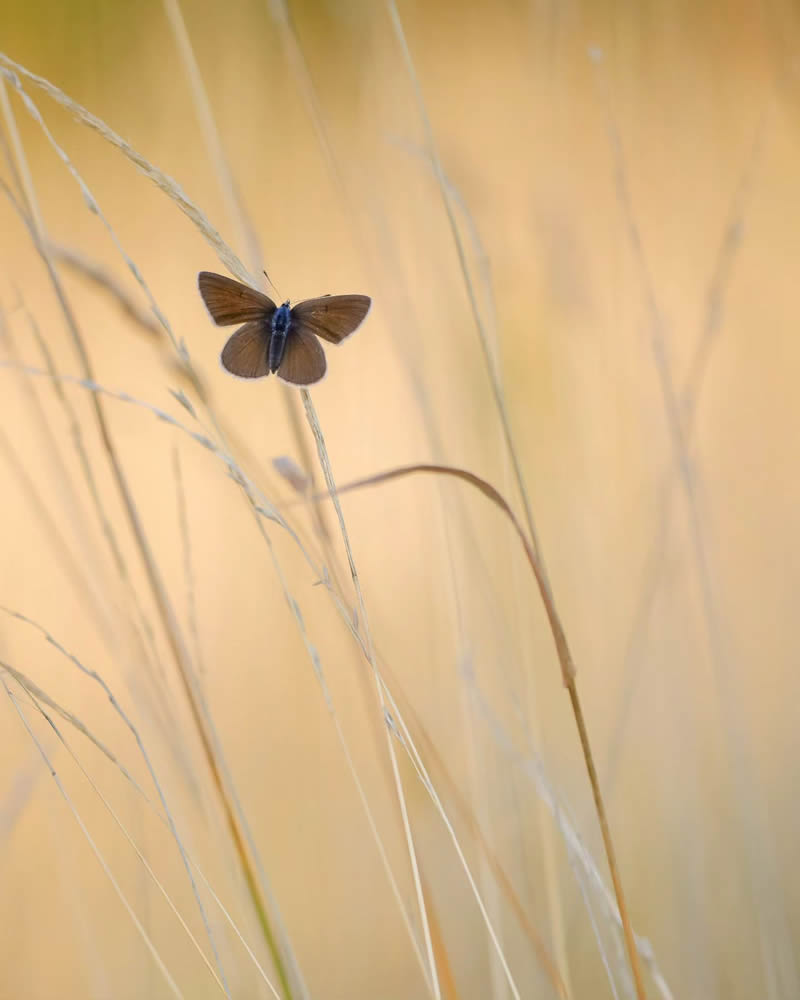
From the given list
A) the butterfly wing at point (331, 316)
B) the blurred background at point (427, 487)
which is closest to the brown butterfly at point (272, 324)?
the butterfly wing at point (331, 316)

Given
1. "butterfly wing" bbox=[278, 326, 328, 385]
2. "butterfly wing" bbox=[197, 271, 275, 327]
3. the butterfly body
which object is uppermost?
"butterfly wing" bbox=[197, 271, 275, 327]

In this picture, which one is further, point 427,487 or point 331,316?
point 427,487

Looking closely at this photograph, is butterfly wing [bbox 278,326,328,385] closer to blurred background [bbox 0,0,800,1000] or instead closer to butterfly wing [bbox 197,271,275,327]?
butterfly wing [bbox 197,271,275,327]

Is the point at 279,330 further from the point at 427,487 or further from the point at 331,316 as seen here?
the point at 427,487

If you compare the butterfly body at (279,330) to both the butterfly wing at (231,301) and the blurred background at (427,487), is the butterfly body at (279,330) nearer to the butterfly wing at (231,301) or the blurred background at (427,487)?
the butterfly wing at (231,301)

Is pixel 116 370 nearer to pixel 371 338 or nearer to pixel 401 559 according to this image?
pixel 371 338

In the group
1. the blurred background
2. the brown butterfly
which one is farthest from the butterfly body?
the blurred background

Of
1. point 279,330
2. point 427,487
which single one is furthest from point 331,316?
point 427,487
